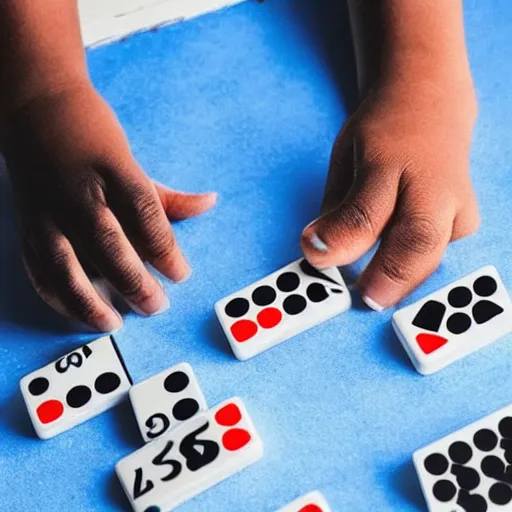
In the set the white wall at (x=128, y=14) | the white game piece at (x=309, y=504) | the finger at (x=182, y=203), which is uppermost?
the white wall at (x=128, y=14)

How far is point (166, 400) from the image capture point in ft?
2.84

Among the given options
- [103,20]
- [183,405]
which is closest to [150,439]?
[183,405]

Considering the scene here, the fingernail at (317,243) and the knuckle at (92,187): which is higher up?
the knuckle at (92,187)

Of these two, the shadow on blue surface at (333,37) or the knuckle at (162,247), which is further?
the shadow on blue surface at (333,37)

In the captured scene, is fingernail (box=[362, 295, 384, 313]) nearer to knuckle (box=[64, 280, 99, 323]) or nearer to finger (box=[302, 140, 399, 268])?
finger (box=[302, 140, 399, 268])

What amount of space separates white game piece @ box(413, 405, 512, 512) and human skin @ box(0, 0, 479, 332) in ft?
0.55

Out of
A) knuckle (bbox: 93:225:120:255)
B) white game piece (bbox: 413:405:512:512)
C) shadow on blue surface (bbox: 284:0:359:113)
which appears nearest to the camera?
white game piece (bbox: 413:405:512:512)

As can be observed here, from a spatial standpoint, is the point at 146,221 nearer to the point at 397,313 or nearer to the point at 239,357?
the point at 239,357

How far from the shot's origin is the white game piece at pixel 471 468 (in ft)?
2.54

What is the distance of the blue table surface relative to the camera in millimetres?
854

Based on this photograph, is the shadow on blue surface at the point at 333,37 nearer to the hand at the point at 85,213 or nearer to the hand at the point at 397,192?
the hand at the point at 397,192

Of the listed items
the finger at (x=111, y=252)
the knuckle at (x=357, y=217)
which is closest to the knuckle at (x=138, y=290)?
the finger at (x=111, y=252)

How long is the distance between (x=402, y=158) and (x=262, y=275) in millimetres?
205

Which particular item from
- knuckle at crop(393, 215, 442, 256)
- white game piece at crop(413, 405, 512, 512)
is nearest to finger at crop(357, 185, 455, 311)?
knuckle at crop(393, 215, 442, 256)
